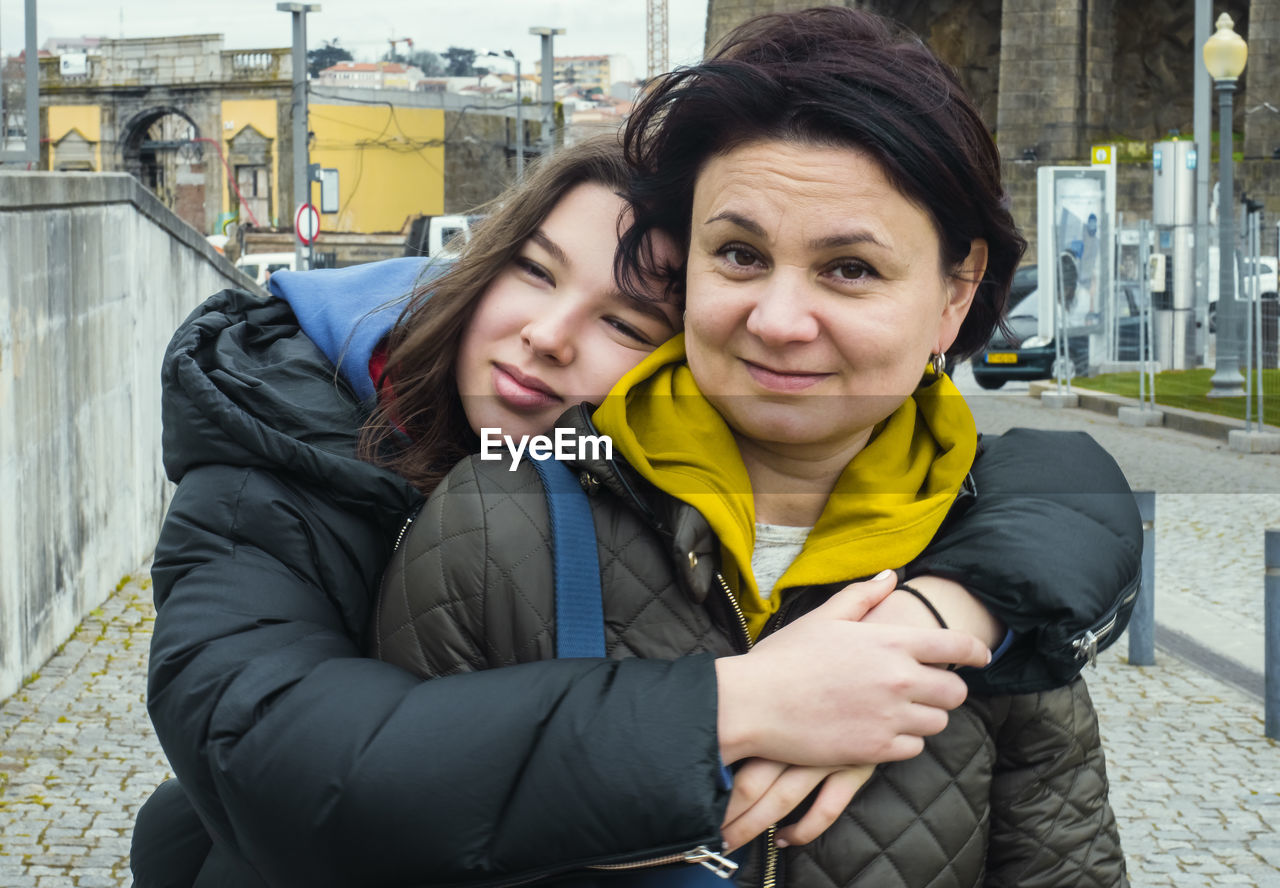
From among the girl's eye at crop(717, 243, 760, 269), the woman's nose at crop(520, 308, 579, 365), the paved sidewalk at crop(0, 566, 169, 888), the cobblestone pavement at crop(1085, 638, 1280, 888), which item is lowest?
the cobblestone pavement at crop(1085, 638, 1280, 888)

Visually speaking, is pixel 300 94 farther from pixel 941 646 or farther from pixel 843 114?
pixel 941 646

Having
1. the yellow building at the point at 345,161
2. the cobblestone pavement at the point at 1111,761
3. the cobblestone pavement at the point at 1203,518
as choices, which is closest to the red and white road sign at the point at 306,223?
the cobblestone pavement at the point at 1203,518

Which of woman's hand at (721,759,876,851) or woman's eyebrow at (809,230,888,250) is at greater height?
woman's eyebrow at (809,230,888,250)

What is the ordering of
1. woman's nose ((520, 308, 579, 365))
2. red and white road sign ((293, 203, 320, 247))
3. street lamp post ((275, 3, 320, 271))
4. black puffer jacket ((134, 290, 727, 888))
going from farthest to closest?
street lamp post ((275, 3, 320, 271)) < red and white road sign ((293, 203, 320, 247)) < woman's nose ((520, 308, 579, 365)) < black puffer jacket ((134, 290, 727, 888))

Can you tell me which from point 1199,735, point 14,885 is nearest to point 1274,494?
point 1199,735

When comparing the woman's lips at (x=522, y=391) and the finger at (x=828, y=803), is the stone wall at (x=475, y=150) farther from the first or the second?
the finger at (x=828, y=803)

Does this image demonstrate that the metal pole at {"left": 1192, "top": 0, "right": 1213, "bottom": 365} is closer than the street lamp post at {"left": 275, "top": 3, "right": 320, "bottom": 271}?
Yes

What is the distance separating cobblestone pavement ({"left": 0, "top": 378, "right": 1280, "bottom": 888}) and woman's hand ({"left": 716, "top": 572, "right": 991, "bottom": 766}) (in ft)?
10.0

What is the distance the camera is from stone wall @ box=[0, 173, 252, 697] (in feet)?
20.2

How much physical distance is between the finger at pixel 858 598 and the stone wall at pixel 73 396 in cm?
484

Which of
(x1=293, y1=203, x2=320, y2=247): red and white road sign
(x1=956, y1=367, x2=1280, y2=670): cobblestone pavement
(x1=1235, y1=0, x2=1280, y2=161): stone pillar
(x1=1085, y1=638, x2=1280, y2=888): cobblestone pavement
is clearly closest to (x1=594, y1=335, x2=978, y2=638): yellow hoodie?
(x1=1085, y1=638, x2=1280, y2=888): cobblestone pavement

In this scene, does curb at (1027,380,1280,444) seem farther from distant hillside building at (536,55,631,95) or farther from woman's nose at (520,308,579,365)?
distant hillside building at (536,55,631,95)

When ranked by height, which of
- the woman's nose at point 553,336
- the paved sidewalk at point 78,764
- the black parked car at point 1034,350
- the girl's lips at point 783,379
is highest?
the woman's nose at point 553,336

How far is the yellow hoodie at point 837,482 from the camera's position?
6.04ft
